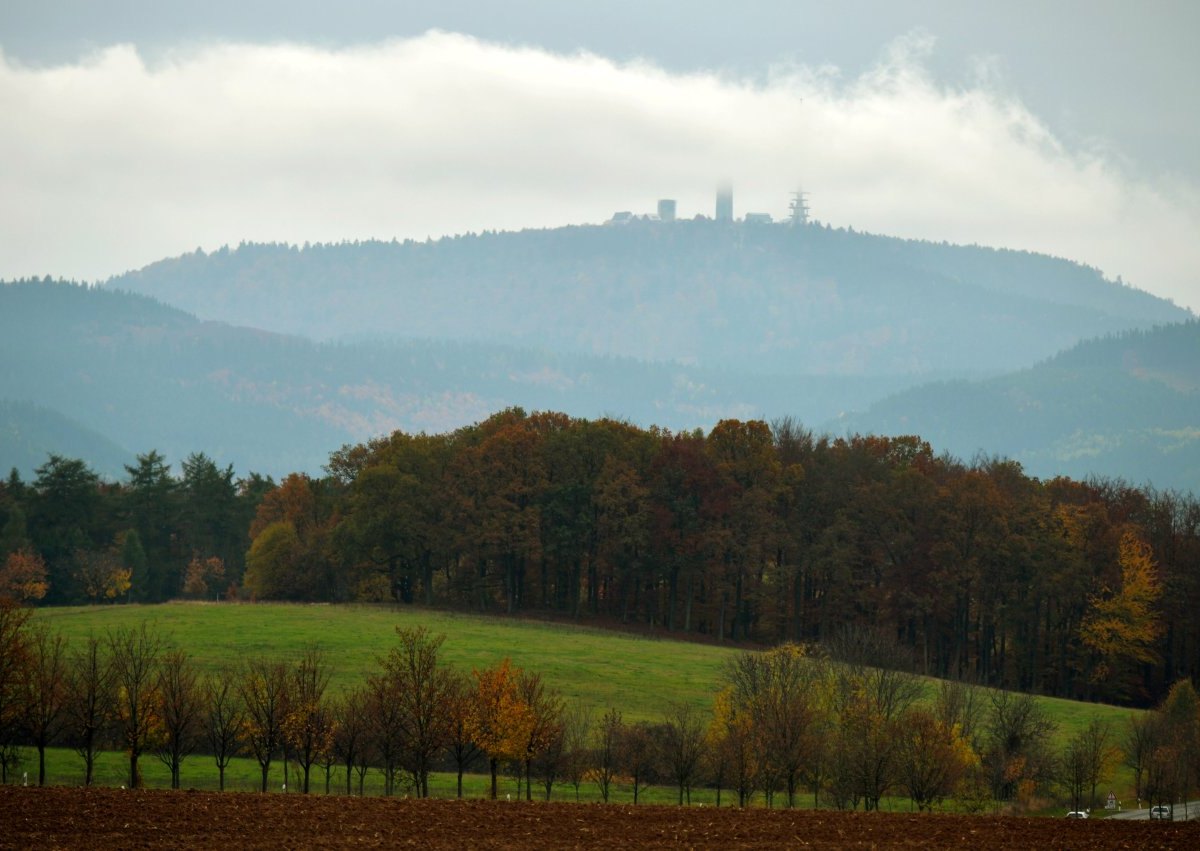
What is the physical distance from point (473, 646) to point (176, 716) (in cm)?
3204

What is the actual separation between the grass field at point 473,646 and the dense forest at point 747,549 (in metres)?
8.36

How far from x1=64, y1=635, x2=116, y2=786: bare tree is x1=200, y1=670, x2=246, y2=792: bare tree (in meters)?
4.05

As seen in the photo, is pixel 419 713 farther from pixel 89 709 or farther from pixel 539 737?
pixel 89 709

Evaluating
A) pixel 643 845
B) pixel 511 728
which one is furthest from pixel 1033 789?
pixel 643 845

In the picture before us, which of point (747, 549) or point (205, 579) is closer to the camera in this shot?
point (747, 549)

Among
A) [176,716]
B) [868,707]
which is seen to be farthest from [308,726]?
[868,707]

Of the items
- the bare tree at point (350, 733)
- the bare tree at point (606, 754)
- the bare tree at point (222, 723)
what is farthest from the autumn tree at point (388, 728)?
the bare tree at point (606, 754)

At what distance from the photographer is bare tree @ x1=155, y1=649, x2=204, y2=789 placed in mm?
58719

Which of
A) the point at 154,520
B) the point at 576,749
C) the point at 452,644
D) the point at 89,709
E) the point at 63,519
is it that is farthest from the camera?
the point at 154,520

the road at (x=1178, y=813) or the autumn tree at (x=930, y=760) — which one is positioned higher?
the autumn tree at (x=930, y=760)

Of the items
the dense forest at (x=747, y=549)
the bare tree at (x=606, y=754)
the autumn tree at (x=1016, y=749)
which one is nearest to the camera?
the bare tree at (x=606, y=754)

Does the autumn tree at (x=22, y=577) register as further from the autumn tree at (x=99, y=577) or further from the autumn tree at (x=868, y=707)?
the autumn tree at (x=868, y=707)

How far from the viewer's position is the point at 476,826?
152ft

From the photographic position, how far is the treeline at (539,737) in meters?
60.0
